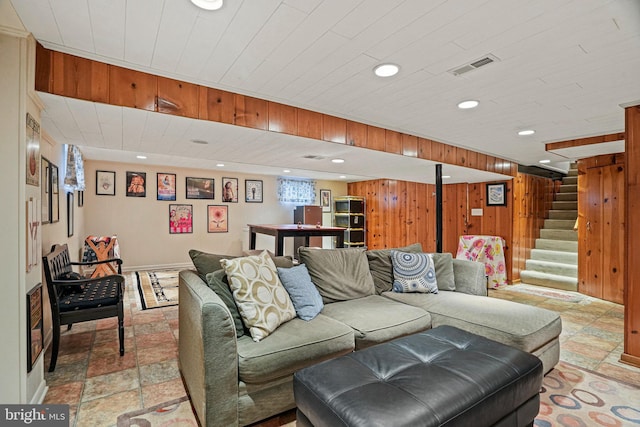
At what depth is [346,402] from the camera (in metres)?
1.22

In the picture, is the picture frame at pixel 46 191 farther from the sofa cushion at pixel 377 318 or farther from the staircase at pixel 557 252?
the staircase at pixel 557 252

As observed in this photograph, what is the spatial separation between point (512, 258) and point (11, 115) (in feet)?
20.3

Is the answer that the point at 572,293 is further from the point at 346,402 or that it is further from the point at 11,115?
the point at 11,115

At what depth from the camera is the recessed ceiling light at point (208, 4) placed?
131 centimetres

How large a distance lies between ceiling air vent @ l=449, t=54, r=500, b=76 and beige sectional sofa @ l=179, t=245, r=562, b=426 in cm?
167

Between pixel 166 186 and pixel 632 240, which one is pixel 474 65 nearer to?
pixel 632 240

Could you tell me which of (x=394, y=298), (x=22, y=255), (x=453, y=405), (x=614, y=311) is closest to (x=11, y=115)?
(x=22, y=255)

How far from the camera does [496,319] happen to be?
87.7 inches

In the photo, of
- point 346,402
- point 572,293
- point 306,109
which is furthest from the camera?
point 572,293

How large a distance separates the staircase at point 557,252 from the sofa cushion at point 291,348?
4.74 meters

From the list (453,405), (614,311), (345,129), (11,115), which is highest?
(345,129)

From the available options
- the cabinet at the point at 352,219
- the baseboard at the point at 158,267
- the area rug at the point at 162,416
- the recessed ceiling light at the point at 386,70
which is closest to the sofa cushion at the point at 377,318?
the area rug at the point at 162,416

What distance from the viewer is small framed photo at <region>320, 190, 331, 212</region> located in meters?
8.30

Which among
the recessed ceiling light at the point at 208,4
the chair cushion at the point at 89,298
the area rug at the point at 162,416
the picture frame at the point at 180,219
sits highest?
the recessed ceiling light at the point at 208,4
